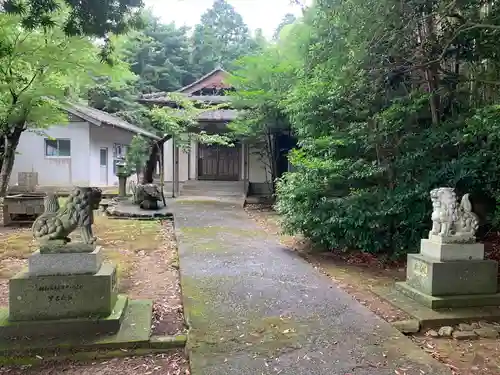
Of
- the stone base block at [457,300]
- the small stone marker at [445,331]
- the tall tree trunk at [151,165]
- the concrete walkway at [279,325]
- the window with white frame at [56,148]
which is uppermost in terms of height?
the window with white frame at [56,148]

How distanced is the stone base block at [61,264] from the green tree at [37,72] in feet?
16.1

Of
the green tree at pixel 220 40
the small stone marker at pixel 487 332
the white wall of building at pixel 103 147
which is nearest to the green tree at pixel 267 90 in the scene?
the white wall of building at pixel 103 147

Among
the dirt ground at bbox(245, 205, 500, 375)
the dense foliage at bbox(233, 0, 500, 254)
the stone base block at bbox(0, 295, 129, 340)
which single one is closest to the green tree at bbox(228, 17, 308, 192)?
the dense foliage at bbox(233, 0, 500, 254)

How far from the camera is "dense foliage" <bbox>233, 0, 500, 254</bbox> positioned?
19.1ft

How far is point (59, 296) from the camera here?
401 centimetres

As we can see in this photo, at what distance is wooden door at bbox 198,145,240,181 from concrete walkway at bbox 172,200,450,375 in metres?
12.6

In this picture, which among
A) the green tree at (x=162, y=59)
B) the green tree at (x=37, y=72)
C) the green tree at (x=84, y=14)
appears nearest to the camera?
the green tree at (x=84, y=14)

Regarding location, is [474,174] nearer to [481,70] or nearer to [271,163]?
[481,70]

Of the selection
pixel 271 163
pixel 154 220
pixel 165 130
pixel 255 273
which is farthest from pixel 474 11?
pixel 165 130

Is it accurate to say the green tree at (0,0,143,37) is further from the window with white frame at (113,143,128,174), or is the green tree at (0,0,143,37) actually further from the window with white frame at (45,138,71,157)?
the window with white frame at (113,143,128,174)

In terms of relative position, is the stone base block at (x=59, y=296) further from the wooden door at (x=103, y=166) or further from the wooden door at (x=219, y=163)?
the wooden door at (x=103, y=166)

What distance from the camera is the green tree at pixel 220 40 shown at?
106ft

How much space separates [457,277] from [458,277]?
0.01 metres

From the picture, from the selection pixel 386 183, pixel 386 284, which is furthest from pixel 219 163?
pixel 386 284
